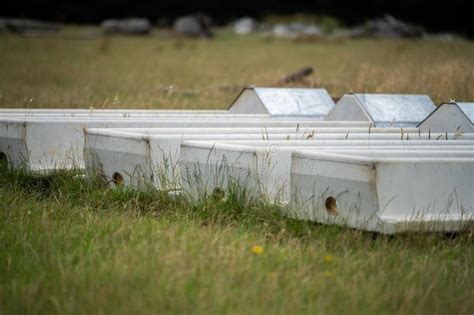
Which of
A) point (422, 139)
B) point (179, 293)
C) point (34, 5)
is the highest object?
point (34, 5)

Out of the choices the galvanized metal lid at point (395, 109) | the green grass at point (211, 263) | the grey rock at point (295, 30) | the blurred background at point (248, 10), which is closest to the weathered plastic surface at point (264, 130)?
the galvanized metal lid at point (395, 109)

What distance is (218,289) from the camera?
289 centimetres

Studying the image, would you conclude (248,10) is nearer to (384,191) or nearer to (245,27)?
(245,27)

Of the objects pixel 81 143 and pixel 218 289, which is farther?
pixel 81 143

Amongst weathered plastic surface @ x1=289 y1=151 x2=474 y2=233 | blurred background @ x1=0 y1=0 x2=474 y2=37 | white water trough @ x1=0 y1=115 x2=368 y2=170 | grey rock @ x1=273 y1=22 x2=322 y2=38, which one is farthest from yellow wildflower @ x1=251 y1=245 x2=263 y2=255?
blurred background @ x1=0 y1=0 x2=474 y2=37

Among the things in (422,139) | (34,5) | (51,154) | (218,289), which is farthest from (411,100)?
(34,5)

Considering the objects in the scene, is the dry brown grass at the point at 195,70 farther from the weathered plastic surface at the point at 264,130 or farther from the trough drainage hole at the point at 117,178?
the trough drainage hole at the point at 117,178

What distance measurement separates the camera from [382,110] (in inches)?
236

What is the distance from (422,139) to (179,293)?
2287 millimetres

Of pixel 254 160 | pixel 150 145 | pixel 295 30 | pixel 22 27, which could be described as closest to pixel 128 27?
pixel 22 27

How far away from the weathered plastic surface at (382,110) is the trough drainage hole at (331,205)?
7.11ft

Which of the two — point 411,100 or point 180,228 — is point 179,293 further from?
point 411,100

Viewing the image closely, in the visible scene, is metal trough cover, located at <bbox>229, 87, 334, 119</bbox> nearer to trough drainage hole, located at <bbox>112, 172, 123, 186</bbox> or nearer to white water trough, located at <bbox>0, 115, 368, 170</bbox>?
white water trough, located at <bbox>0, 115, 368, 170</bbox>

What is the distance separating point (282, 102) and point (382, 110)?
781 millimetres
